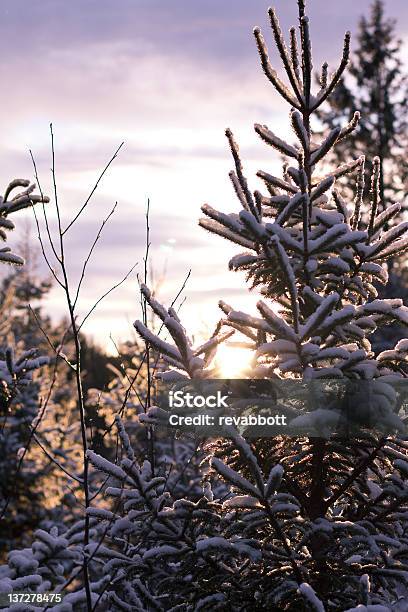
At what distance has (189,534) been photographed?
15.2ft

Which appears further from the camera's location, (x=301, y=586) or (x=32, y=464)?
(x=32, y=464)

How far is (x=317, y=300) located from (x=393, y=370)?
0.82m

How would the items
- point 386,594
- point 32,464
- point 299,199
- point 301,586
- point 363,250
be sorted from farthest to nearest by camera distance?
point 32,464 < point 386,594 < point 363,250 < point 299,199 < point 301,586

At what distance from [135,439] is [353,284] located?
12179 millimetres

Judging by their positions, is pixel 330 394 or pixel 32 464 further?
pixel 32 464

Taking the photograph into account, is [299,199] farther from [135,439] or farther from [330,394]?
[135,439]

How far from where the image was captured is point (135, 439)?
16078 mm

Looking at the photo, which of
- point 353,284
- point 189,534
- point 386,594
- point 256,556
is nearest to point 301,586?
point 256,556

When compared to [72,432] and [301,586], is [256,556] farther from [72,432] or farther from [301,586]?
[72,432]

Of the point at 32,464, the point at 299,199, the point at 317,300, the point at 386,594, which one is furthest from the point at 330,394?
the point at 32,464

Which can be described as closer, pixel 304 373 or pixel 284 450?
pixel 304 373

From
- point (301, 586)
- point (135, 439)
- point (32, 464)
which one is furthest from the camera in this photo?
point (32, 464)

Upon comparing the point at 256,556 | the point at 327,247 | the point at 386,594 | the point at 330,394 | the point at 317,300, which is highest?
the point at 327,247

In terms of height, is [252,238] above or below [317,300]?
above
